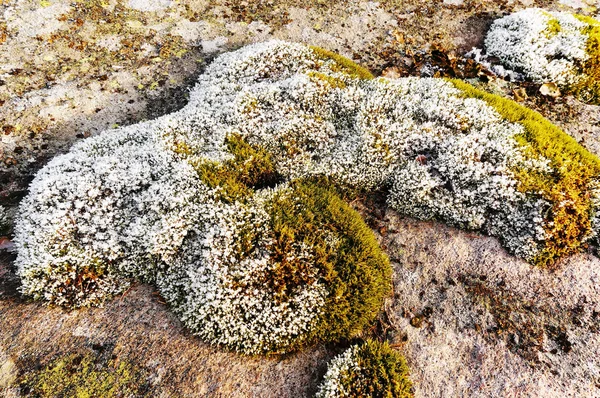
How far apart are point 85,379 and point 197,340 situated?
1.70 m

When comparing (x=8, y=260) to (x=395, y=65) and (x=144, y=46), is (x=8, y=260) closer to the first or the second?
(x=144, y=46)

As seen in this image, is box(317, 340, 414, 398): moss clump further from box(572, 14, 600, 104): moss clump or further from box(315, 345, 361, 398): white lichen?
box(572, 14, 600, 104): moss clump

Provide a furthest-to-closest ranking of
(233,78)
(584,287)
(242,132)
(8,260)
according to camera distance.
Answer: (233,78) → (242,132) → (8,260) → (584,287)

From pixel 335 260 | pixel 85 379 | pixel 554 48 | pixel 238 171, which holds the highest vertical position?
pixel 554 48

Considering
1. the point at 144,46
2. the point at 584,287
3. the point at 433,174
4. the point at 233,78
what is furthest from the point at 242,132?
the point at 584,287

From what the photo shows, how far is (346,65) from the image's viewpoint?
10195 millimetres

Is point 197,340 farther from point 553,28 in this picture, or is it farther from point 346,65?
point 553,28

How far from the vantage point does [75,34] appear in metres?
11.0

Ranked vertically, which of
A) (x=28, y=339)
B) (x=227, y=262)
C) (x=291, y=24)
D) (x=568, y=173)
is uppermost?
(x=291, y=24)

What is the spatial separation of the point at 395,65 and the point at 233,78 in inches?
177

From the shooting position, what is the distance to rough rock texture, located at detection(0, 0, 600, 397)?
6.07 m

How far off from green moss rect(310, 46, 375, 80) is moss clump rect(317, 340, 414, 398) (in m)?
6.58

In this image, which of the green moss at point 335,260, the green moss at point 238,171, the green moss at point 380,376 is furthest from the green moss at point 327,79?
the green moss at point 380,376

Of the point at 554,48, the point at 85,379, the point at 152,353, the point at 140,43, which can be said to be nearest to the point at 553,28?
the point at 554,48
